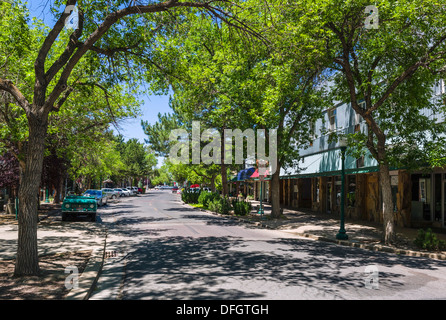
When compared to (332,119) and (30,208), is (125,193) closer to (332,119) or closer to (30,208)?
(332,119)

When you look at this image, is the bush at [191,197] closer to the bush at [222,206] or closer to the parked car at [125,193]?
the bush at [222,206]

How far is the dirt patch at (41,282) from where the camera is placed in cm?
564

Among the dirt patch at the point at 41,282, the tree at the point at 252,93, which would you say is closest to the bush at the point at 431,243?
the tree at the point at 252,93

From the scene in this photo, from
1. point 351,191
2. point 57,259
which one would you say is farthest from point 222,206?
point 57,259

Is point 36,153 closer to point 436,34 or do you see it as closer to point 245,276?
point 245,276

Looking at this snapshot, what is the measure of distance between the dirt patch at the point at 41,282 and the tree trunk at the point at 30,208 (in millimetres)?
265

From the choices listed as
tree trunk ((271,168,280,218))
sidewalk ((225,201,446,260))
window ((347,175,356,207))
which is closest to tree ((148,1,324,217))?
tree trunk ((271,168,280,218))

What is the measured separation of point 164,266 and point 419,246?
27.2ft

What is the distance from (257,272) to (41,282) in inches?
165

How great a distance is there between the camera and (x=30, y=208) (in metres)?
6.71

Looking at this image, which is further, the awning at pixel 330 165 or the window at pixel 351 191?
the window at pixel 351 191

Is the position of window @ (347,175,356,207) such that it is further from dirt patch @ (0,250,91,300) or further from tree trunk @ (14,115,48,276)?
tree trunk @ (14,115,48,276)

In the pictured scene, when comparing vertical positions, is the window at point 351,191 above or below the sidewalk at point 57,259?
above

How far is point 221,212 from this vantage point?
2430 centimetres
